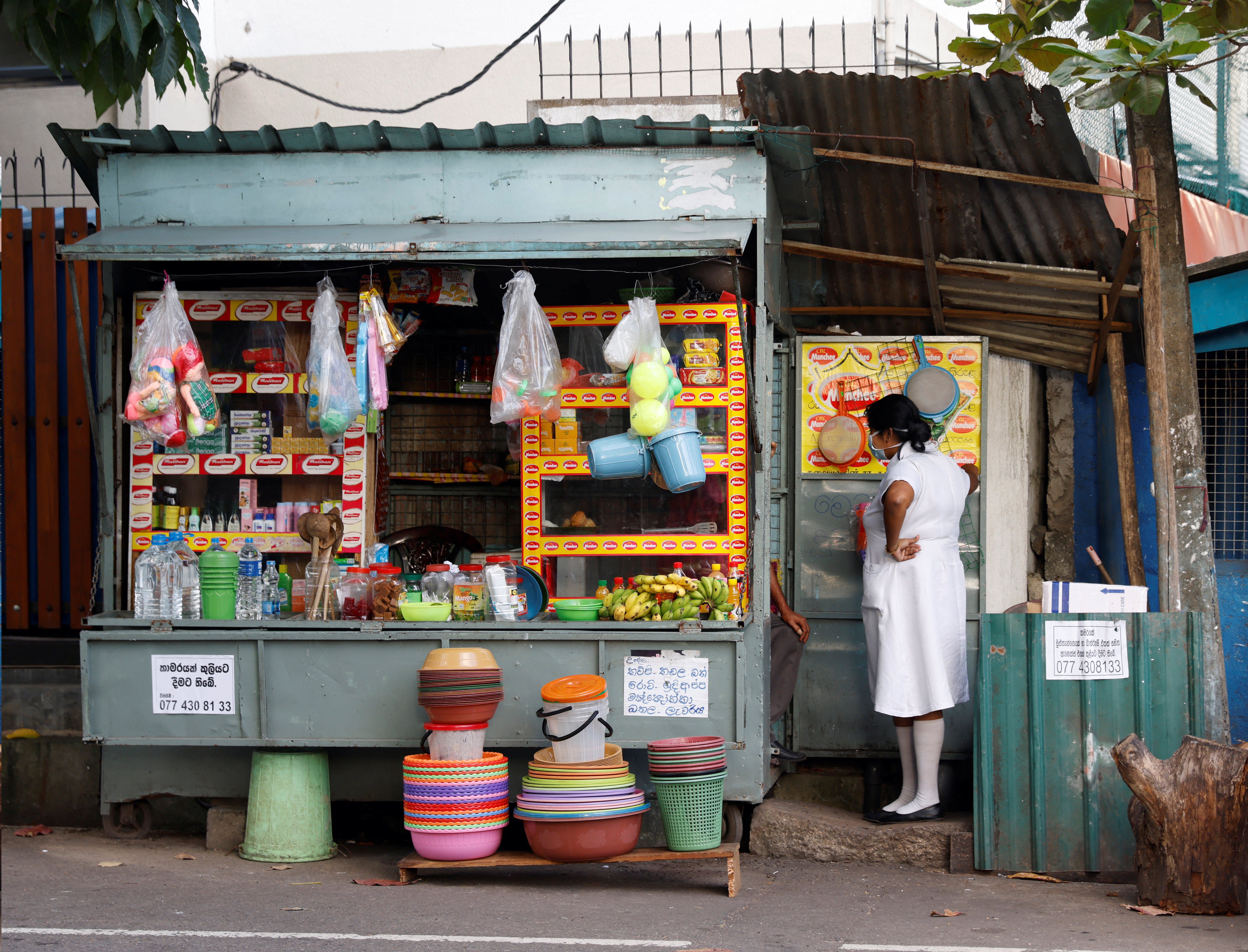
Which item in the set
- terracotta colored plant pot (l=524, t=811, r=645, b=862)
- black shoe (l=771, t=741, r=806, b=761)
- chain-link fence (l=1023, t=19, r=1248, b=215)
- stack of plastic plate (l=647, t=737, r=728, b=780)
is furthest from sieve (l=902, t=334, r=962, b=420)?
terracotta colored plant pot (l=524, t=811, r=645, b=862)

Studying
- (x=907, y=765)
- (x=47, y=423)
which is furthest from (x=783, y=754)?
(x=47, y=423)

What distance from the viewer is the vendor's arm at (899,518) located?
5824 millimetres

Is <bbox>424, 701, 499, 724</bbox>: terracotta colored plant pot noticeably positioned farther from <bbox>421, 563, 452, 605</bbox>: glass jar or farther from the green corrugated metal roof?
the green corrugated metal roof

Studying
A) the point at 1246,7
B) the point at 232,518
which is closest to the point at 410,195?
the point at 232,518

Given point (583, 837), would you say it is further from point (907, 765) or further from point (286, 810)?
point (907, 765)

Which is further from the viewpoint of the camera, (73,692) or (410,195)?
(73,692)

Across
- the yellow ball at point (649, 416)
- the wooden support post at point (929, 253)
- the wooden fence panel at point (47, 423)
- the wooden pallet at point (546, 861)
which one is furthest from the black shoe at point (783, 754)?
the wooden fence panel at point (47, 423)

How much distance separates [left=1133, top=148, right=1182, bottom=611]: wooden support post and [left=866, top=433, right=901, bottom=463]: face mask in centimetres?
122

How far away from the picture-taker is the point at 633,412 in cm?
571

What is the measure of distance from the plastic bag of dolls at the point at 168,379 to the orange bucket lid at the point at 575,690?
2.20 meters

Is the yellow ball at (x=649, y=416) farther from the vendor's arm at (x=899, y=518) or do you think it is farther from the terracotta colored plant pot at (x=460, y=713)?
the terracotta colored plant pot at (x=460, y=713)

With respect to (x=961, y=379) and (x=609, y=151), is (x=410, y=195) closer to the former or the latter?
(x=609, y=151)

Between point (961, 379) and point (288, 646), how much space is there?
13.0ft

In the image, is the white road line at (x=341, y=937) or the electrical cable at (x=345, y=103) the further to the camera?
the electrical cable at (x=345, y=103)
